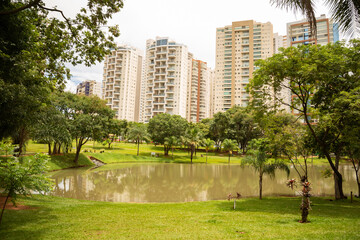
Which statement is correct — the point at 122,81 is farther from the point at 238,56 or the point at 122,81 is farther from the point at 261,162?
the point at 261,162

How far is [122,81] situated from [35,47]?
95.9 metres

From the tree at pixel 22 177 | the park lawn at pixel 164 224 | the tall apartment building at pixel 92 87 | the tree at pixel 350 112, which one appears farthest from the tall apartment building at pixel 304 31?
the tall apartment building at pixel 92 87

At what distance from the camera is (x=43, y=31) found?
9.51 metres

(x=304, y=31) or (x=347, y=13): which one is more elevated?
(x=304, y=31)

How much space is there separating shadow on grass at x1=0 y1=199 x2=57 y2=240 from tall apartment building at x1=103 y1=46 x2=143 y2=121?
88.6 meters

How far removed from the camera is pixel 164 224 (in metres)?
8.73

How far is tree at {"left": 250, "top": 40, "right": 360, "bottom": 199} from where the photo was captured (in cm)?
1248

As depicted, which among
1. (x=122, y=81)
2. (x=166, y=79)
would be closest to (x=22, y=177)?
(x=166, y=79)

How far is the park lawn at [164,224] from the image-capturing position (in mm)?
7219

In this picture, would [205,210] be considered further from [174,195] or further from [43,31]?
[43,31]

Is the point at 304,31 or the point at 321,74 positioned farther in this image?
the point at 304,31

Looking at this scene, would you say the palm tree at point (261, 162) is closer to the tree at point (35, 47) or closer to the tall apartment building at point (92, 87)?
the tree at point (35, 47)

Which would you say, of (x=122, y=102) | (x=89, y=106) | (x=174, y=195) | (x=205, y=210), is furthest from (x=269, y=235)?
(x=122, y=102)

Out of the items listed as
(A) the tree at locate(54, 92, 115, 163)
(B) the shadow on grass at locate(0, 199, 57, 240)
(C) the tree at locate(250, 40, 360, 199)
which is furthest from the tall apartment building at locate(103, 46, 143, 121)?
(B) the shadow on grass at locate(0, 199, 57, 240)
